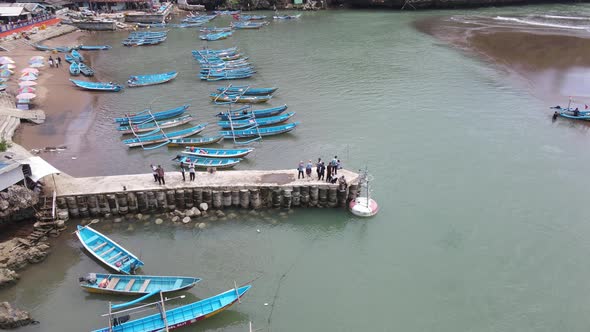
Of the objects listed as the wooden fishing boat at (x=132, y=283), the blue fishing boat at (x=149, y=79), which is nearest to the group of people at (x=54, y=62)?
the blue fishing boat at (x=149, y=79)

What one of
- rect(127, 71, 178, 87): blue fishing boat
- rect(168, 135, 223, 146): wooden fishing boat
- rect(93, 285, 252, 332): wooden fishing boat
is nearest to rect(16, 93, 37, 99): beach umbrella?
rect(127, 71, 178, 87): blue fishing boat

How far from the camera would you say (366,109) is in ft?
151

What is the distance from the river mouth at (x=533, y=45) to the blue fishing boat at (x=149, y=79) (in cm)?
4694

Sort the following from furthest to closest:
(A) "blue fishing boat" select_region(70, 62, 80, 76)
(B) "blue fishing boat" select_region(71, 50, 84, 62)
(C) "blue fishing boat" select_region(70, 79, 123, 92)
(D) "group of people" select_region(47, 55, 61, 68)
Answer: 1. (B) "blue fishing boat" select_region(71, 50, 84, 62)
2. (D) "group of people" select_region(47, 55, 61, 68)
3. (A) "blue fishing boat" select_region(70, 62, 80, 76)
4. (C) "blue fishing boat" select_region(70, 79, 123, 92)

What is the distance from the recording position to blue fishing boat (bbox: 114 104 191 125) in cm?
4119

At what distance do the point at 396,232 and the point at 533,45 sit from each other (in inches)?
2427

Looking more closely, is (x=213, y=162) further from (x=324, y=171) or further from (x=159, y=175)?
(x=324, y=171)

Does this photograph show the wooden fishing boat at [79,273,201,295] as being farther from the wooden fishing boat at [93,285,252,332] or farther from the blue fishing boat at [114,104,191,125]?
the blue fishing boat at [114,104,191,125]

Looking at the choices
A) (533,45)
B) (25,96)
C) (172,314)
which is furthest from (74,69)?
(533,45)

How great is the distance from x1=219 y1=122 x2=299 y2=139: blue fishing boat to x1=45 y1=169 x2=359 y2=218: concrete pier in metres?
10.3

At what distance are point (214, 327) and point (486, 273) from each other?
15.8 meters

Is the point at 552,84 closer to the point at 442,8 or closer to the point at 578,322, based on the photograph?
the point at 578,322

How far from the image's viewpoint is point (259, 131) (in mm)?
39531

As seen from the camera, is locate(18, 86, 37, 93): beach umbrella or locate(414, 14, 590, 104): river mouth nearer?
locate(18, 86, 37, 93): beach umbrella
